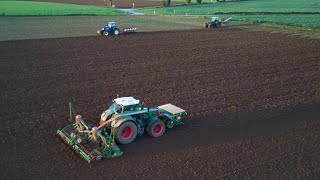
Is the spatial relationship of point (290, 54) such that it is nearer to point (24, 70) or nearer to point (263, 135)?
point (263, 135)

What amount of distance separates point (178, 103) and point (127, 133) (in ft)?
14.6

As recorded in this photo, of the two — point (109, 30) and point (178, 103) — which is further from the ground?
point (109, 30)

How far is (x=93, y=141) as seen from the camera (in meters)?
11.8

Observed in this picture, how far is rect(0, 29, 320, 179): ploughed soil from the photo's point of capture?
36.6 ft

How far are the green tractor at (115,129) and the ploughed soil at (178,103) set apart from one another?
30 centimetres

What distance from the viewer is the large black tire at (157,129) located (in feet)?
41.8


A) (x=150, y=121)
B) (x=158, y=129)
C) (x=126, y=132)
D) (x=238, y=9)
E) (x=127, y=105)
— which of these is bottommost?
(x=158, y=129)

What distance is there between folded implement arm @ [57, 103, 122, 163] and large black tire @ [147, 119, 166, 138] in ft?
4.57

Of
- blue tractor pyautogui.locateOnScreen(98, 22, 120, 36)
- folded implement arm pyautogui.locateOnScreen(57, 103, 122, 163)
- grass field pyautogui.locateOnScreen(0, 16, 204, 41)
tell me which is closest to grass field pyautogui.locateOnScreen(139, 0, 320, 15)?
grass field pyautogui.locateOnScreen(0, 16, 204, 41)

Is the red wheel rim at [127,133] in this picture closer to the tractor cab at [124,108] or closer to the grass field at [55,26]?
the tractor cab at [124,108]

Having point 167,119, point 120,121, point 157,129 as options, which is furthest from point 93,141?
point 167,119

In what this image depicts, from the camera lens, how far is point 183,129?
1380 centimetres

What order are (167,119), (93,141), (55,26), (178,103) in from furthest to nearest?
(55,26)
(178,103)
(167,119)
(93,141)

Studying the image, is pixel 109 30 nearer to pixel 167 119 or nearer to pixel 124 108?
pixel 167 119
